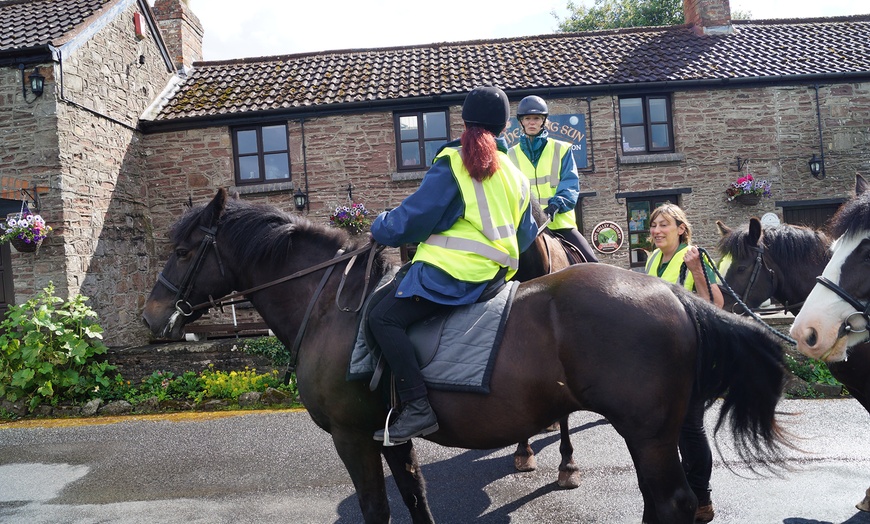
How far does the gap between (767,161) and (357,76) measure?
34.3 feet

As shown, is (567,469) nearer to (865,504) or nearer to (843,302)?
(865,504)

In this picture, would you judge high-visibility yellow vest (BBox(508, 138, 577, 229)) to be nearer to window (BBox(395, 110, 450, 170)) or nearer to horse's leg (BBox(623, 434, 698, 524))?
horse's leg (BBox(623, 434, 698, 524))

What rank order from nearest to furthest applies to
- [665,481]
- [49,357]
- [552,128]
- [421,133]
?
[665,481] < [49,357] < [552,128] < [421,133]

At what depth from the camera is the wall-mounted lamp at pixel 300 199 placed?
13859mm

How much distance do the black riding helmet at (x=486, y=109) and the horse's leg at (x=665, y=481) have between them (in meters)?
1.85

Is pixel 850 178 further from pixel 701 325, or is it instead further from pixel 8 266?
pixel 8 266

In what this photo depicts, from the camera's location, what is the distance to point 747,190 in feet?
45.1

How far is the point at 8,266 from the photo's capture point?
1194 cm

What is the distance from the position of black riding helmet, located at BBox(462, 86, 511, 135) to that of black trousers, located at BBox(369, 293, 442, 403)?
1038mm

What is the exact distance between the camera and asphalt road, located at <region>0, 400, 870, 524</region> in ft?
14.9

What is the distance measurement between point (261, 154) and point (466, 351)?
12600mm

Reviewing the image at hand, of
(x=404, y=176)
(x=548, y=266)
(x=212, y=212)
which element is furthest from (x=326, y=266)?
(x=404, y=176)

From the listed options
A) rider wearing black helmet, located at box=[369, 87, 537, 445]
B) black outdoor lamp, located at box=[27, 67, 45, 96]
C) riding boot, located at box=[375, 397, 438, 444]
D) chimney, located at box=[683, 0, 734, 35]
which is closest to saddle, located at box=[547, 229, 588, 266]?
rider wearing black helmet, located at box=[369, 87, 537, 445]

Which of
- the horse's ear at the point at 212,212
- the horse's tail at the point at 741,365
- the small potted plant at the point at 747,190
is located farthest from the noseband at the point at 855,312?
the small potted plant at the point at 747,190
